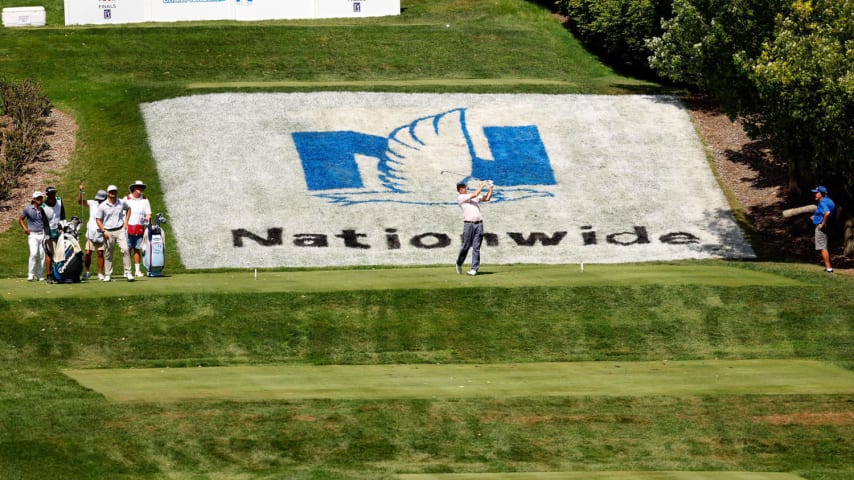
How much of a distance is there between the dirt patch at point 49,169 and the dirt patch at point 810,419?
28907 millimetres

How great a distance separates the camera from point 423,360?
1110 inches

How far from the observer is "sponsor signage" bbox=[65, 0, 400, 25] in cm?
6538

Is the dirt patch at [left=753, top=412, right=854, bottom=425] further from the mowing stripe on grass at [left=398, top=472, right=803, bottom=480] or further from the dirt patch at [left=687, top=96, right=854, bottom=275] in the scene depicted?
the dirt patch at [left=687, top=96, right=854, bottom=275]

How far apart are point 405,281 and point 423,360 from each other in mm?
4772

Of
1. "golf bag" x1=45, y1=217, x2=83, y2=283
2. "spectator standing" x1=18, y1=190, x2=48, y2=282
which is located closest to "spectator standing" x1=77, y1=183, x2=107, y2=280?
"golf bag" x1=45, y1=217, x2=83, y2=283

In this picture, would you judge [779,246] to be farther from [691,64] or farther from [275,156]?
[275,156]

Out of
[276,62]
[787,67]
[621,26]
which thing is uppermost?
[621,26]

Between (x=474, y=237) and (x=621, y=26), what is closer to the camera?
(x=474, y=237)

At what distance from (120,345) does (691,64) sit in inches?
866

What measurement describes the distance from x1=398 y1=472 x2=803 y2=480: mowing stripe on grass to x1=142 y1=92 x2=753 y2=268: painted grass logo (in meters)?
22.2

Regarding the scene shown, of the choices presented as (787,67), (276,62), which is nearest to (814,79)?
(787,67)

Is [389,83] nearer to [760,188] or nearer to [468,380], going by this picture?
[760,188]

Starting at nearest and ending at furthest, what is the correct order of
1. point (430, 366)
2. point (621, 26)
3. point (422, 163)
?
point (430, 366)
point (422, 163)
point (621, 26)

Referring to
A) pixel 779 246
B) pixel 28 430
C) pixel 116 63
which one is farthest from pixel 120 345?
pixel 116 63
